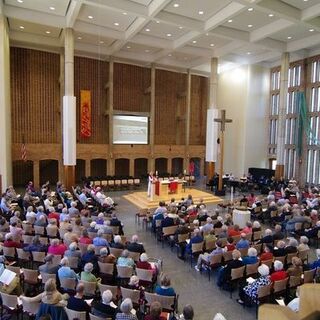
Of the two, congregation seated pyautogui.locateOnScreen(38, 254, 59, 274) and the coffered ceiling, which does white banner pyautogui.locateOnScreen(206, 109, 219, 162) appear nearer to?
the coffered ceiling

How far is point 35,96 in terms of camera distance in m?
19.5

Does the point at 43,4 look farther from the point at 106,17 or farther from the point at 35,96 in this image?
the point at 35,96

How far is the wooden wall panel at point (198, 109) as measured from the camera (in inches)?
1007

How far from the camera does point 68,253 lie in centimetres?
618

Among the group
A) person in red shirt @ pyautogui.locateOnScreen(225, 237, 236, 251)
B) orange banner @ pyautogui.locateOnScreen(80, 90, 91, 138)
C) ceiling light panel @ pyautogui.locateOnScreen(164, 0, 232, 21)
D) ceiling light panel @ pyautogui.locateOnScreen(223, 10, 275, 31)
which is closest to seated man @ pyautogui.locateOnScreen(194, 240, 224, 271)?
person in red shirt @ pyautogui.locateOnScreen(225, 237, 236, 251)

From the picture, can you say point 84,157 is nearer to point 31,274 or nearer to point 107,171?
point 107,171

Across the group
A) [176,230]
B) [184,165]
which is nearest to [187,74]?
[184,165]

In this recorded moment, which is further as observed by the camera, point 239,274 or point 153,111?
point 153,111

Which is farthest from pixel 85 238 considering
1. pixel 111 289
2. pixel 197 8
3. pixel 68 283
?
pixel 197 8

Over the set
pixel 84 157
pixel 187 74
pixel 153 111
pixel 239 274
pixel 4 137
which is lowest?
pixel 239 274

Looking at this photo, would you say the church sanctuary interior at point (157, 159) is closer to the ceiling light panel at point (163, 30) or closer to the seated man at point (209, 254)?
the seated man at point (209, 254)

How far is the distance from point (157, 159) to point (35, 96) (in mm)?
10572

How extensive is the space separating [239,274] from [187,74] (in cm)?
2069

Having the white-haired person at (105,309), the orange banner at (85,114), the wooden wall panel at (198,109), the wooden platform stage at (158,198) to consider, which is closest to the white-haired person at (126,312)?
the white-haired person at (105,309)
